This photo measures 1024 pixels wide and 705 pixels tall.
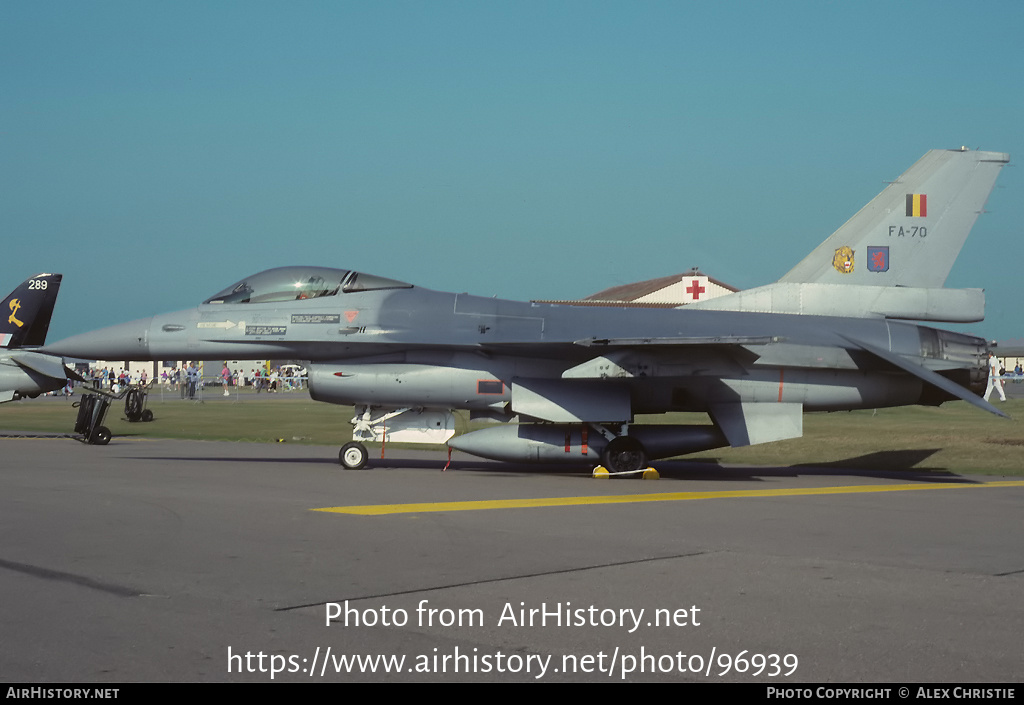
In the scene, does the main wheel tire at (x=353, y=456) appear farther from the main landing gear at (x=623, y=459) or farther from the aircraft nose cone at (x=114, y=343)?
the main landing gear at (x=623, y=459)

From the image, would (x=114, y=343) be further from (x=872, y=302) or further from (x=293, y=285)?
(x=872, y=302)

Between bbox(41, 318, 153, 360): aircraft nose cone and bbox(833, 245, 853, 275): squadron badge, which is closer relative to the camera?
bbox(41, 318, 153, 360): aircraft nose cone

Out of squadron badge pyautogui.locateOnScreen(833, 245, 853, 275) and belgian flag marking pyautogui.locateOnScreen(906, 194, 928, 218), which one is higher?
belgian flag marking pyautogui.locateOnScreen(906, 194, 928, 218)

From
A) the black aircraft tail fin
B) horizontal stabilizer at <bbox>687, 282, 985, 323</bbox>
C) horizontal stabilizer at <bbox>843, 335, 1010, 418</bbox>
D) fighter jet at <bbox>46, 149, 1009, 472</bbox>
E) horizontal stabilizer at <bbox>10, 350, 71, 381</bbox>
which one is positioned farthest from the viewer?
the black aircraft tail fin

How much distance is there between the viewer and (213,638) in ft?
16.4

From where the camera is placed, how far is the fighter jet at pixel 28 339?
25.3 metres

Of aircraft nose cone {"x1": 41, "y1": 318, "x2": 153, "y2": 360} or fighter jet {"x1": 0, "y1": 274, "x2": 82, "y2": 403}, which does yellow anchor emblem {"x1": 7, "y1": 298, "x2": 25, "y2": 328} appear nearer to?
fighter jet {"x1": 0, "y1": 274, "x2": 82, "y2": 403}

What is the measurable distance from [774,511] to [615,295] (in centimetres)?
6089

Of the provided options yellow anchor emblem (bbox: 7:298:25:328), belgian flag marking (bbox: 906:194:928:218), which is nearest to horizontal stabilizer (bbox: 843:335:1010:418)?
belgian flag marking (bbox: 906:194:928:218)

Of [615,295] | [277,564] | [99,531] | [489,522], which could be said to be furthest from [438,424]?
[615,295]

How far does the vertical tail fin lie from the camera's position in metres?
16.1

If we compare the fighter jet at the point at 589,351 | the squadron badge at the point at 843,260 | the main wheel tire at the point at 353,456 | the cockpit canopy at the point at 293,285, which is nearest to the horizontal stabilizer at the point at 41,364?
the fighter jet at the point at 589,351

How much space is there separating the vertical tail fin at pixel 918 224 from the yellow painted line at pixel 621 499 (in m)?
3.69

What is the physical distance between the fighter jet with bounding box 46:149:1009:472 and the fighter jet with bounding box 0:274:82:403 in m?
10.6
